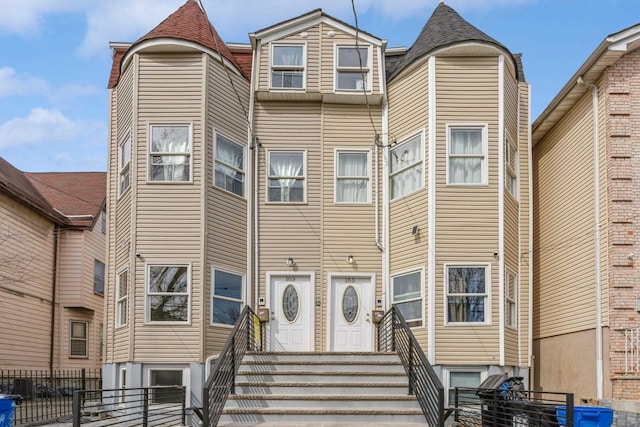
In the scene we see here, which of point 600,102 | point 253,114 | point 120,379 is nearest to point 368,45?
point 253,114

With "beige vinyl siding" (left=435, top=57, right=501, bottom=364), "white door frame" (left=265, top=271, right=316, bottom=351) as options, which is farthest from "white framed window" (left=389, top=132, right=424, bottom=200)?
"white door frame" (left=265, top=271, right=316, bottom=351)

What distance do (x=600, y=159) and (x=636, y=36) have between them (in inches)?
86.7

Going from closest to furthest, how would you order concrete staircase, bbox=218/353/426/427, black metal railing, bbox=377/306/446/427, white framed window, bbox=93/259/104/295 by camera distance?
1. black metal railing, bbox=377/306/446/427
2. concrete staircase, bbox=218/353/426/427
3. white framed window, bbox=93/259/104/295

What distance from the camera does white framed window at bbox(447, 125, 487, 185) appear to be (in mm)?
14273

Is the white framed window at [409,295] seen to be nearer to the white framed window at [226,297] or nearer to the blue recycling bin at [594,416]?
the white framed window at [226,297]

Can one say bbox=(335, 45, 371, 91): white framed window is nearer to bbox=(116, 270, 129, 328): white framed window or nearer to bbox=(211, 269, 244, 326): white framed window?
bbox=(211, 269, 244, 326): white framed window

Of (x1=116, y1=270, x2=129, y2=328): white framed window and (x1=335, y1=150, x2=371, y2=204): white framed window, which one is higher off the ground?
(x1=335, y1=150, x2=371, y2=204): white framed window

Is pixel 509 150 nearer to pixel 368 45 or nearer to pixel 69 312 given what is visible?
pixel 368 45

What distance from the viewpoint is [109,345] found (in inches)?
579

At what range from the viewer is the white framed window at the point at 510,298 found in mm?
14180

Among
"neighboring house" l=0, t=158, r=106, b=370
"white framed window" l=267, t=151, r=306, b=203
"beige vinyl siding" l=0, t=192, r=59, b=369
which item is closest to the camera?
"white framed window" l=267, t=151, r=306, b=203

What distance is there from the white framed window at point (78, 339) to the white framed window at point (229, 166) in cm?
1145

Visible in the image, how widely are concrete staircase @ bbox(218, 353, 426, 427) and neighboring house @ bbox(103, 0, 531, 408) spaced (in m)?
1.95

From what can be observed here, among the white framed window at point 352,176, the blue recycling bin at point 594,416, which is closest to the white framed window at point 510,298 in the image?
the white framed window at point 352,176
